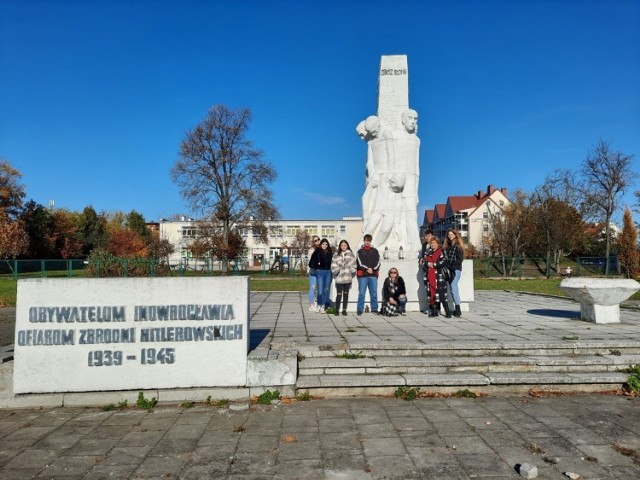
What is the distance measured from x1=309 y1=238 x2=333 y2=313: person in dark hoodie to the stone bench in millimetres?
4667

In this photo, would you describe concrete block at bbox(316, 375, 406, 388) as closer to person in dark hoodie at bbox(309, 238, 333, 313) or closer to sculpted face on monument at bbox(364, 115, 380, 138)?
person in dark hoodie at bbox(309, 238, 333, 313)

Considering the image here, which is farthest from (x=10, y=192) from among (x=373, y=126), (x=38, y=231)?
(x=373, y=126)

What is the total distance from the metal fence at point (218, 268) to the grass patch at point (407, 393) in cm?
1805

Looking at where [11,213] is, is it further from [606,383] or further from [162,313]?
[606,383]

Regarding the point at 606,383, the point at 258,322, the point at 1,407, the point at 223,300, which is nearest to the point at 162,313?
the point at 223,300

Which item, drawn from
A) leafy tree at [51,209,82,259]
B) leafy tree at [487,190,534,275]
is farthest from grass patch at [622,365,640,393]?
leafy tree at [51,209,82,259]

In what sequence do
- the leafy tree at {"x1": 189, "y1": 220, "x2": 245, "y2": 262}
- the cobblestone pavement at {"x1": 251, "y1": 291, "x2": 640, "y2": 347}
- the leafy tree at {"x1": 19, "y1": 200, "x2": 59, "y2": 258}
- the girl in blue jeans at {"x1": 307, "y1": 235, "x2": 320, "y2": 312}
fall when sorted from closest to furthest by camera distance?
the cobblestone pavement at {"x1": 251, "y1": 291, "x2": 640, "y2": 347}
the girl in blue jeans at {"x1": 307, "y1": 235, "x2": 320, "y2": 312}
the leafy tree at {"x1": 189, "y1": 220, "x2": 245, "y2": 262}
the leafy tree at {"x1": 19, "y1": 200, "x2": 59, "y2": 258}

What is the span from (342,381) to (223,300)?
1.75 meters

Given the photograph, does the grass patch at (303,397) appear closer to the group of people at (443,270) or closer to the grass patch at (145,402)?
the grass patch at (145,402)

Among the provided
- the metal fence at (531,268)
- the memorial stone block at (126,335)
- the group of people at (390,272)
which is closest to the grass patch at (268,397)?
the memorial stone block at (126,335)

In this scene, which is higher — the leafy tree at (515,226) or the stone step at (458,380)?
the leafy tree at (515,226)

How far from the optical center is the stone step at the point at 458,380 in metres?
5.42

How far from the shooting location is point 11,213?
154 feet

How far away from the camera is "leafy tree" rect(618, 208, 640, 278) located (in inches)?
960
